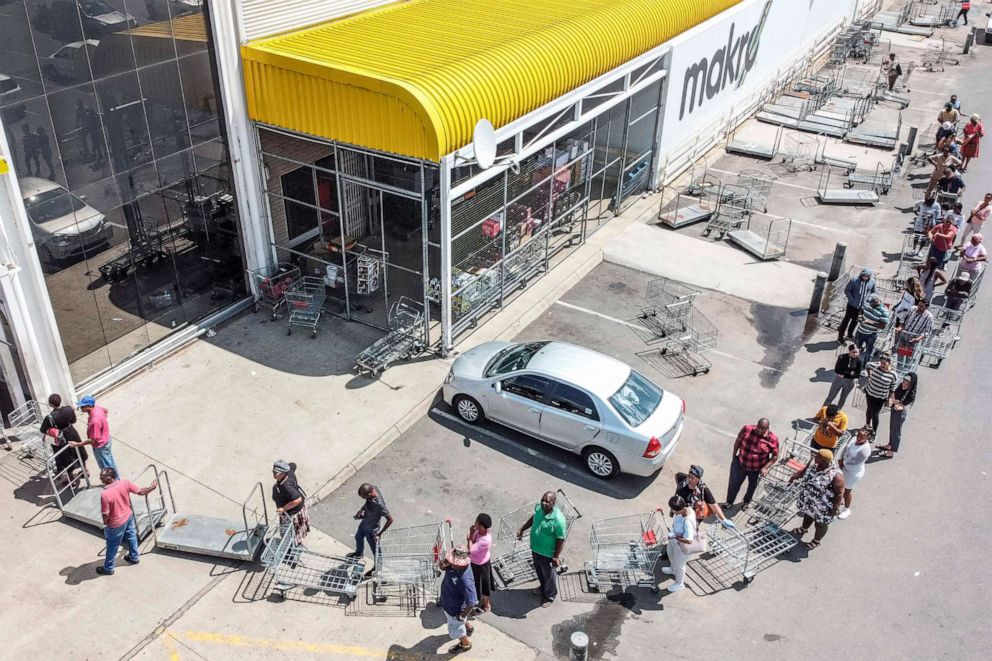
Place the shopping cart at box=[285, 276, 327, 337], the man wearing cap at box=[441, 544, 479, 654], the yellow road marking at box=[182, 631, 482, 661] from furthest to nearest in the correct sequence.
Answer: the shopping cart at box=[285, 276, 327, 337] < the yellow road marking at box=[182, 631, 482, 661] < the man wearing cap at box=[441, 544, 479, 654]

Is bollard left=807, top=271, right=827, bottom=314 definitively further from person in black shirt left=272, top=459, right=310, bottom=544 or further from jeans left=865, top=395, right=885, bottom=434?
person in black shirt left=272, top=459, right=310, bottom=544

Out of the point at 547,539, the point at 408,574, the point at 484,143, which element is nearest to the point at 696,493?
the point at 547,539

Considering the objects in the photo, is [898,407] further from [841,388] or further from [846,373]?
[841,388]

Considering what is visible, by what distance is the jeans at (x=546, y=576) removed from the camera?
1016 cm

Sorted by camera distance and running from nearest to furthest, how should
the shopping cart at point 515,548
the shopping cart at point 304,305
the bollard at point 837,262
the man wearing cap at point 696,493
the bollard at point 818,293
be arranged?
the man wearing cap at point 696,493, the shopping cart at point 515,548, the shopping cart at point 304,305, the bollard at point 818,293, the bollard at point 837,262

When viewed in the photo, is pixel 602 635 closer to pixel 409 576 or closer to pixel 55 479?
pixel 409 576

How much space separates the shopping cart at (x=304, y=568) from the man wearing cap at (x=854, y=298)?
10326mm

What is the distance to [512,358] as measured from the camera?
13.4 m

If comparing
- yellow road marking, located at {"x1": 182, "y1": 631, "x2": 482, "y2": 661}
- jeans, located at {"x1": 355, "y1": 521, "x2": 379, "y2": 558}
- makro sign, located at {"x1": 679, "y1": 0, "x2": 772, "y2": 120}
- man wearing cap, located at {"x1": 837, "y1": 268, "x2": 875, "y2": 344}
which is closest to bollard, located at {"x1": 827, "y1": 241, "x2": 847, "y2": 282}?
man wearing cap, located at {"x1": 837, "y1": 268, "x2": 875, "y2": 344}

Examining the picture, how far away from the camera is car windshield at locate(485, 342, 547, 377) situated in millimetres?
13188

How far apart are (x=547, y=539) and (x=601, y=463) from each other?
2.74 m

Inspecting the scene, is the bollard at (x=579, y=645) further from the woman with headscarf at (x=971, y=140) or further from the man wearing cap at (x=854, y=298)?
the woman with headscarf at (x=971, y=140)

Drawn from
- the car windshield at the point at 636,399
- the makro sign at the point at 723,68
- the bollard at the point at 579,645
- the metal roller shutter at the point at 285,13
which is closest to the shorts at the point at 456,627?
the bollard at the point at 579,645

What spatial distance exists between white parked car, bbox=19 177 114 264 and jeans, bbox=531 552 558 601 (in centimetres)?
856
